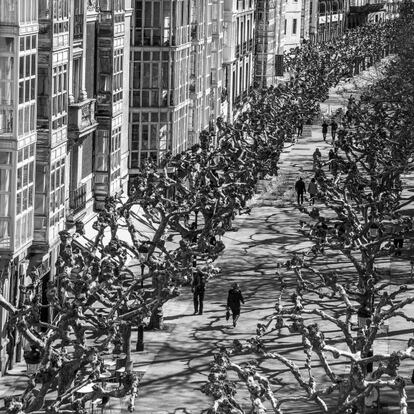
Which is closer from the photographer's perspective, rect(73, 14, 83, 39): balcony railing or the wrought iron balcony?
the wrought iron balcony

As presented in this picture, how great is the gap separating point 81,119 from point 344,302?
23.0 metres

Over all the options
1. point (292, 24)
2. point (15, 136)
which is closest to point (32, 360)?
point (15, 136)

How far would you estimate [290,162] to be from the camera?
112 meters

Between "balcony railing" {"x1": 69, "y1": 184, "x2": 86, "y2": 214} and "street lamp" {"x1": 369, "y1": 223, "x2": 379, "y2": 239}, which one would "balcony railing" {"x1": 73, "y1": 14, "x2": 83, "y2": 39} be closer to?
"balcony railing" {"x1": 69, "y1": 184, "x2": 86, "y2": 214}

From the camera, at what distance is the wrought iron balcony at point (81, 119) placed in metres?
62.1

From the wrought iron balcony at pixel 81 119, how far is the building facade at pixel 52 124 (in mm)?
35

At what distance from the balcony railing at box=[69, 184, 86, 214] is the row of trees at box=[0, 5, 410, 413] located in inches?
47.0

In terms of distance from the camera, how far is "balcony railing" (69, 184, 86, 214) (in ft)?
206

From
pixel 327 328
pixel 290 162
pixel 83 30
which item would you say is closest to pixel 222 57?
pixel 290 162

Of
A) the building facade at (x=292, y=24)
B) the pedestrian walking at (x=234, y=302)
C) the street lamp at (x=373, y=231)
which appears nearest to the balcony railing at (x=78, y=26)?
the pedestrian walking at (x=234, y=302)

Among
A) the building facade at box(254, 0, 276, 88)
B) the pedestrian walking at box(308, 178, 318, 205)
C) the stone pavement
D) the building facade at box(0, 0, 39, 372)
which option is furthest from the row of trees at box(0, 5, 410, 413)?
the building facade at box(254, 0, 276, 88)

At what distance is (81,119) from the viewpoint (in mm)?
63438

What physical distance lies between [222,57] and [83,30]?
50.1 meters

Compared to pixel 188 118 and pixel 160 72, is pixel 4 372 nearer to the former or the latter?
pixel 160 72
